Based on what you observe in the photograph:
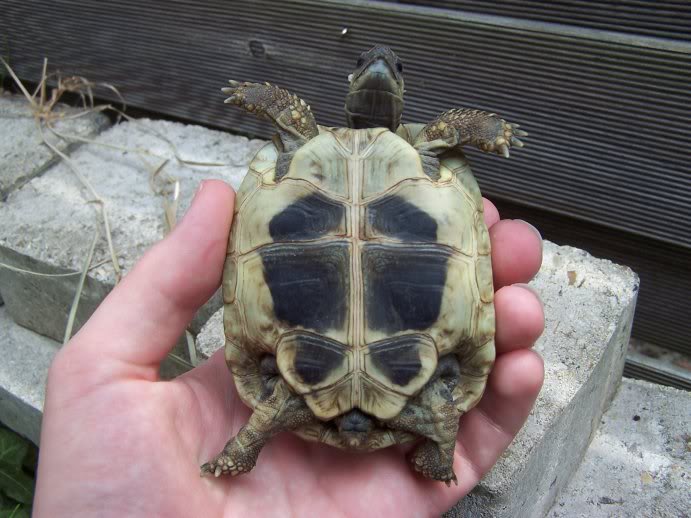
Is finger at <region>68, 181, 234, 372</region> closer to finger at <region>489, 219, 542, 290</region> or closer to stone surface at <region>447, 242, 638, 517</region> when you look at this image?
finger at <region>489, 219, 542, 290</region>

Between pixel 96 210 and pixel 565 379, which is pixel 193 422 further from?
pixel 96 210

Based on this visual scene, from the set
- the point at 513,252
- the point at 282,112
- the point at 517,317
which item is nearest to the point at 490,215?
the point at 513,252

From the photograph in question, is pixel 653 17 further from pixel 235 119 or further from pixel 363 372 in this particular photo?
pixel 235 119

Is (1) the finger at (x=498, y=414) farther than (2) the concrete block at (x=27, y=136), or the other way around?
(2) the concrete block at (x=27, y=136)

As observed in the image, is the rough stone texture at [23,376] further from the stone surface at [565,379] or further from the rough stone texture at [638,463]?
the rough stone texture at [638,463]

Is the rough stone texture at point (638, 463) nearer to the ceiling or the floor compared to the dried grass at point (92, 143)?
nearer to the floor

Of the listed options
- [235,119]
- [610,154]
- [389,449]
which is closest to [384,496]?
[389,449]

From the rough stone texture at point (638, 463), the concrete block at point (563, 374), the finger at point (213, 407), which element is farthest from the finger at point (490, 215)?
the rough stone texture at point (638, 463)
